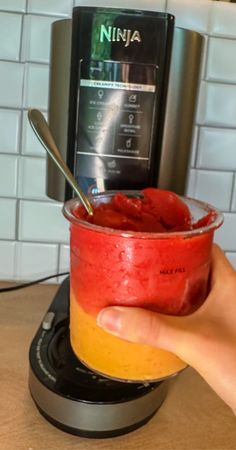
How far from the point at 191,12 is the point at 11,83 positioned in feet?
0.91

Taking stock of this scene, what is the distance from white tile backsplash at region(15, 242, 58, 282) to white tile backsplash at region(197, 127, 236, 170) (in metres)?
0.27

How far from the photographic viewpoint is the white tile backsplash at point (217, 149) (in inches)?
32.7

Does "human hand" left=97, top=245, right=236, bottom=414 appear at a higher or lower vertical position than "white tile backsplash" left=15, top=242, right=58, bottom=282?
higher

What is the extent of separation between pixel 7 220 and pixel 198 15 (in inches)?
16.4

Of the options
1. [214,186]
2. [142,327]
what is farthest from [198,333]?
[214,186]

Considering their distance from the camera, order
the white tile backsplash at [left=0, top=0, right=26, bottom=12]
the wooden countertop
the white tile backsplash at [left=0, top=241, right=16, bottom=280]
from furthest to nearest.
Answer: the white tile backsplash at [left=0, top=241, right=16, bottom=280]
the white tile backsplash at [left=0, top=0, right=26, bottom=12]
the wooden countertop

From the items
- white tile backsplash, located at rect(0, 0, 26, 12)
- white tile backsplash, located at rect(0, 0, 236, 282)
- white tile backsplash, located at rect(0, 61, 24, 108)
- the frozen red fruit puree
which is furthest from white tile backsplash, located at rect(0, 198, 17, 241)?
the frozen red fruit puree

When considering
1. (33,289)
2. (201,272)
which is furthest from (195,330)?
(33,289)

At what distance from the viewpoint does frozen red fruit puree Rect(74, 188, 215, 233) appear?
0.44 m

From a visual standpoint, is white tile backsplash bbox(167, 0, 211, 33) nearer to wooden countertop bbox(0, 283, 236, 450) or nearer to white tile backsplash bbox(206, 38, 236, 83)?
white tile backsplash bbox(206, 38, 236, 83)

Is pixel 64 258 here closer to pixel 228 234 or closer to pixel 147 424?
pixel 228 234

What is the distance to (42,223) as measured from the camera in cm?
86

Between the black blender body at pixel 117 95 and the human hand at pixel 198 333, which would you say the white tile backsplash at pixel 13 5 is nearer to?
the black blender body at pixel 117 95

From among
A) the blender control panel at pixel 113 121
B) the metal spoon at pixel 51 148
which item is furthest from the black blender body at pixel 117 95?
the metal spoon at pixel 51 148
